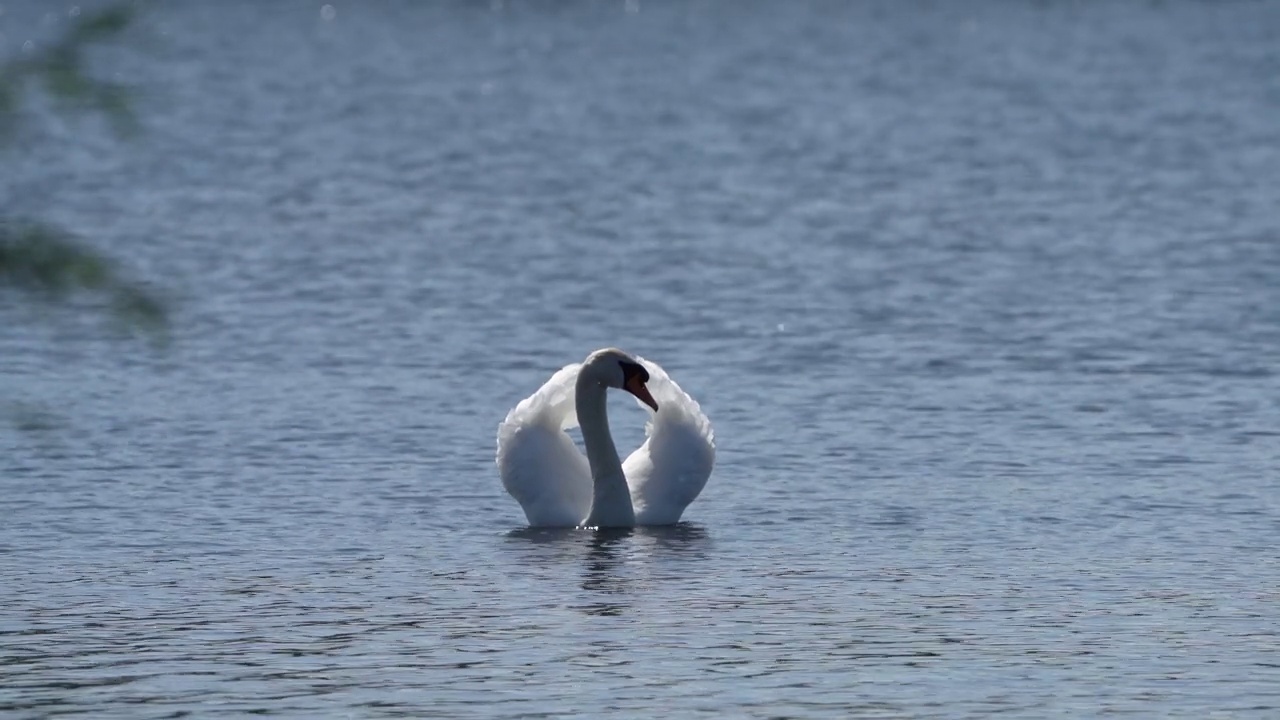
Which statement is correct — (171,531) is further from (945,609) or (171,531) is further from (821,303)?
(821,303)

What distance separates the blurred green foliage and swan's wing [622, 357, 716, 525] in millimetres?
8121

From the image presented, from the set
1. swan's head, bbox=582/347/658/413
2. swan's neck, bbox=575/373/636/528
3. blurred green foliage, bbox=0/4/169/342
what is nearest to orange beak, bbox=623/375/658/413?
swan's head, bbox=582/347/658/413

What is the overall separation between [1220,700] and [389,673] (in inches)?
143

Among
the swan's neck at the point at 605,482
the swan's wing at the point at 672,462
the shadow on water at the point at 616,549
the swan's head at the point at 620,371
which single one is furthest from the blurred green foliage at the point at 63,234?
the swan's head at the point at 620,371

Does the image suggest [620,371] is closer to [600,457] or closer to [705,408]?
[600,457]

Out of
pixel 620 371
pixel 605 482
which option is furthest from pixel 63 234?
pixel 620 371

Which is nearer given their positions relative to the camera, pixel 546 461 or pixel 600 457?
pixel 600 457

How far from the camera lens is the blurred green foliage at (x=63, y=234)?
7020 millimetres

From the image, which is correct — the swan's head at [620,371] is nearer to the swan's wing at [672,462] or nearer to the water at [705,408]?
the swan's wing at [672,462]

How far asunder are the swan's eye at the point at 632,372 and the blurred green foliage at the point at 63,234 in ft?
27.2

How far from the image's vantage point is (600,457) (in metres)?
15.2

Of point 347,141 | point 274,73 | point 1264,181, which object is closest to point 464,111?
point 347,141

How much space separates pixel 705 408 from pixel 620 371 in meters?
3.45

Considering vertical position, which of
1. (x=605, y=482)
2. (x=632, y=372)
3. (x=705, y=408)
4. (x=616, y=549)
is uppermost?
(x=632, y=372)
